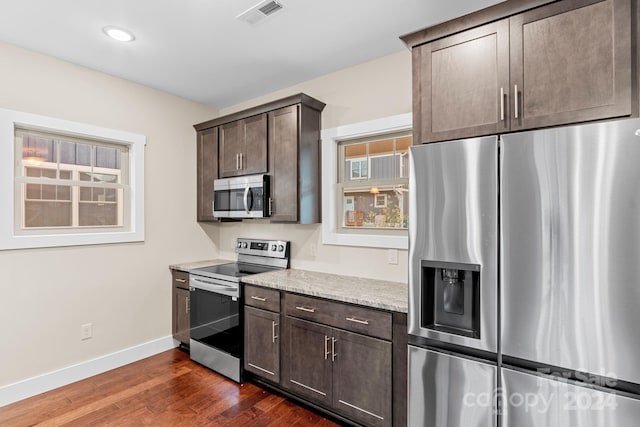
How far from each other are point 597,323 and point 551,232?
0.38 m

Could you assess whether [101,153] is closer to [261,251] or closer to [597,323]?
[261,251]

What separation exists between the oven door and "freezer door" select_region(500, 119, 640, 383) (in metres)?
2.04

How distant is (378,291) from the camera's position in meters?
2.32

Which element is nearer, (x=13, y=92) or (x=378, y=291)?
(x=378, y=291)

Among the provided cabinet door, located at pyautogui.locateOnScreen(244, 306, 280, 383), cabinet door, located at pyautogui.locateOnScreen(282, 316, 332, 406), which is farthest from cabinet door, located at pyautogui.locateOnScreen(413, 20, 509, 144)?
cabinet door, located at pyautogui.locateOnScreen(244, 306, 280, 383)

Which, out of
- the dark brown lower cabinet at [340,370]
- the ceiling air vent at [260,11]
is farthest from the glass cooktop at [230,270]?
the ceiling air vent at [260,11]

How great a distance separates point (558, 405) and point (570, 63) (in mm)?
1442

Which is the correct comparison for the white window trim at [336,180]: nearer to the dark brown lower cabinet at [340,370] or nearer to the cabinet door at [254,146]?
the cabinet door at [254,146]

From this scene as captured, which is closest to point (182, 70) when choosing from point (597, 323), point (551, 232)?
point (551, 232)

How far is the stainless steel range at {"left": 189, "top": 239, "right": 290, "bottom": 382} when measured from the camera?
2.81 meters

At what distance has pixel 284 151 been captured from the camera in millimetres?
2947

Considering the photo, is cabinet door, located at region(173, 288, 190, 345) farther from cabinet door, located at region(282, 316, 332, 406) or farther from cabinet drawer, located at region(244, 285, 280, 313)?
cabinet door, located at region(282, 316, 332, 406)

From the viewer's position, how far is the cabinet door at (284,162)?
289 centimetres

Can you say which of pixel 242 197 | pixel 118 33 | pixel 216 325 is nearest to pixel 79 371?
pixel 216 325
